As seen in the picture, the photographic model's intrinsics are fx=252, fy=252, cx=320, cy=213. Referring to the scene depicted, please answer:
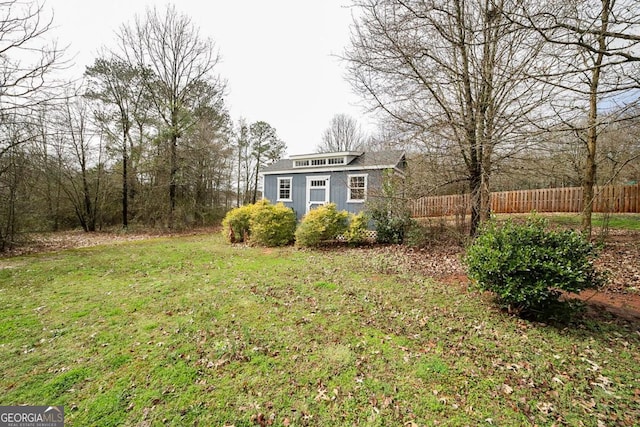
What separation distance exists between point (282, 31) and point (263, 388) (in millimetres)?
9034

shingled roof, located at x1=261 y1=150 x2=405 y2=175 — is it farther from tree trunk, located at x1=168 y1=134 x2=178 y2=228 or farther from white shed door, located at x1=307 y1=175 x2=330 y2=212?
tree trunk, located at x1=168 y1=134 x2=178 y2=228

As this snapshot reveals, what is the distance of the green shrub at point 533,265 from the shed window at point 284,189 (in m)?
10.7

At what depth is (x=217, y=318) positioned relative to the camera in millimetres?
3832

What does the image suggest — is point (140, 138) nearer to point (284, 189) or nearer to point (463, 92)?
point (284, 189)

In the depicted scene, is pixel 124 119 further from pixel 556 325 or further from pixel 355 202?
pixel 556 325

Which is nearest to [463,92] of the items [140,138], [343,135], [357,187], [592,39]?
[592,39]

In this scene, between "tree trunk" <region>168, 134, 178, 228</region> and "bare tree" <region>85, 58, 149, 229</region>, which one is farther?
"tree trunk" <region>168, 134, 178, 228</region>

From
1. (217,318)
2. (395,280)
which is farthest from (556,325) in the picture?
(217,318)

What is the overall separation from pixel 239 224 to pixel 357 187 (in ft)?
17.9

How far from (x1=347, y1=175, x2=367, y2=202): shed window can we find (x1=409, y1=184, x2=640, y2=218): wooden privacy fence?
2918 millimetres

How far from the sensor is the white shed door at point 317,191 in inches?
485

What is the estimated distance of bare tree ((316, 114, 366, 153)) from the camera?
26797mm

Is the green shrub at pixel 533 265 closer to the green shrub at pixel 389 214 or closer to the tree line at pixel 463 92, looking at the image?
the tree line at pixel 463 92

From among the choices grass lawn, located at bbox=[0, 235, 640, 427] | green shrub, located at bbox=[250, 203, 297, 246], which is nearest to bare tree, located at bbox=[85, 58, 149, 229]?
green shrub, located at bbox=[250, 203, 297, 246]
